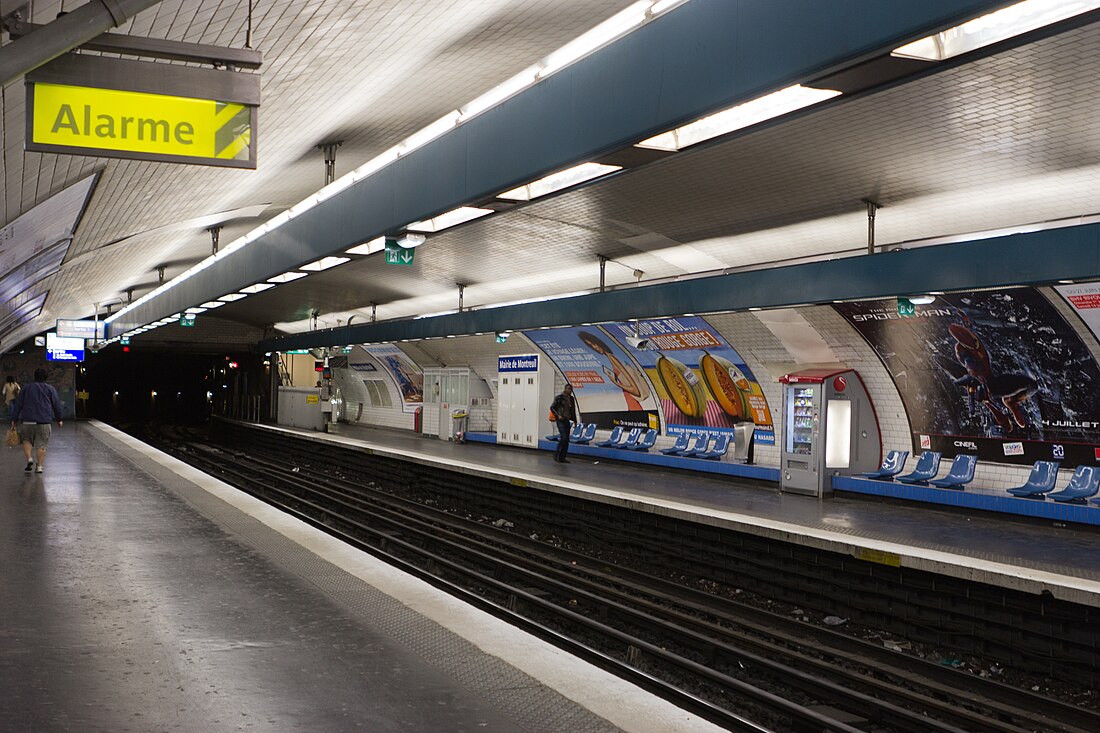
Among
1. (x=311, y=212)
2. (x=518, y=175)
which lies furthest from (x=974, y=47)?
(x=311, y=212)

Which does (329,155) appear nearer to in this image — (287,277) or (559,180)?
(287,277)

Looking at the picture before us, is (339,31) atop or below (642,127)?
atop

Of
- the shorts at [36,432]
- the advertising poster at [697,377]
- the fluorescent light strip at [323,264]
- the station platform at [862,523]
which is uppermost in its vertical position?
the fluorescent light strip at [323,264]

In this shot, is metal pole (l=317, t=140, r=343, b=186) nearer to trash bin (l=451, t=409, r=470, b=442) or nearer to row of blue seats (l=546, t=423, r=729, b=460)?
row of blue seats (l=546, t=423, r=729, b=460)

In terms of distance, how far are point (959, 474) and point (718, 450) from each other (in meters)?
4.72

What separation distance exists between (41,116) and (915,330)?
1067cm

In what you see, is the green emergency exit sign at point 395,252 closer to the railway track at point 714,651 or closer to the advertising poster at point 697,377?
the railway track at point 714,651

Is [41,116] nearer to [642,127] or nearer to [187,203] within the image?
[642,127]

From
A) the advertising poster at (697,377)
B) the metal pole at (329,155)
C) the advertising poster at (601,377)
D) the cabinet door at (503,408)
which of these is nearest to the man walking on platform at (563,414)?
A: the advertising poster at (601,377)

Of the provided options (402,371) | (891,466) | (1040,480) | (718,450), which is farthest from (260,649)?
(402,371)

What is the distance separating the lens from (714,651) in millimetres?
7852

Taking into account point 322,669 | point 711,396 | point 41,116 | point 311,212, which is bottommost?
point 322,669

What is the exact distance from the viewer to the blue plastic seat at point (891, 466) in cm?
1322

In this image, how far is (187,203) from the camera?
10.3 m
